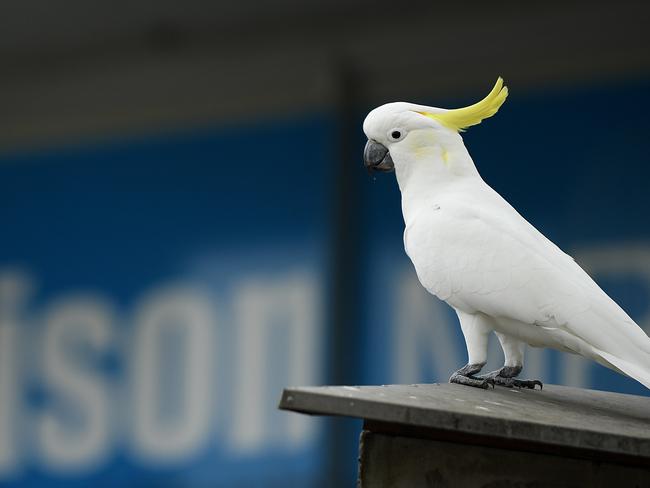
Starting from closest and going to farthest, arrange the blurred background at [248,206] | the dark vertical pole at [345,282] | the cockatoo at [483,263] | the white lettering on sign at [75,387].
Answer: the cockatoo at [483,263], the blurred background at [248,206], the dark vertical pole at [345,282], the white lettering on sign at [75,387]

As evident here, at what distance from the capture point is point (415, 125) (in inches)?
76.5

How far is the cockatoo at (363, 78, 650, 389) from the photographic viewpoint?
167 centimetres

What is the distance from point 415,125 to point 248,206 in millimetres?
2766

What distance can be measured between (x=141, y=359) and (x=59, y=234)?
78 centimetres

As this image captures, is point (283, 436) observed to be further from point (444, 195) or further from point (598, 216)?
point (444, 195)

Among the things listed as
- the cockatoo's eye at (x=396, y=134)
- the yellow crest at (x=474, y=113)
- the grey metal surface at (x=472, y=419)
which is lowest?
the grey metal surface at (x=472, y=419)

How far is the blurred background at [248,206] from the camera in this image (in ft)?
13.0

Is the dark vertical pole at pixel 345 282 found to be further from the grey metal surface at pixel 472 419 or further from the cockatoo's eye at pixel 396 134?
the grey metal surface at pixel 472 419

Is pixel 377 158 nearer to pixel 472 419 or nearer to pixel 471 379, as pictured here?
pixel 471 379

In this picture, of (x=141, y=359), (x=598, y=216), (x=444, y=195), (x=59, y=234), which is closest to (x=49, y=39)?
(x=59, y=234)

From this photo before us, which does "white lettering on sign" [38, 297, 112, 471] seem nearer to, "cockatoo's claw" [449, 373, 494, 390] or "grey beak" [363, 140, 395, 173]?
"grey beak" [363, 140, 395, 173]

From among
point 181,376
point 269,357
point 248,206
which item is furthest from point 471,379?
point 181,376

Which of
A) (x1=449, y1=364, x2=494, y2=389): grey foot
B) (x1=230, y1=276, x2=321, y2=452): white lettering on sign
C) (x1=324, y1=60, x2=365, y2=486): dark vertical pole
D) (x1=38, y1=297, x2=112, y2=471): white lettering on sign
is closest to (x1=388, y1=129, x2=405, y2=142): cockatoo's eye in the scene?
(x1=449, y1=364, x2=494, y2=389): grey foot

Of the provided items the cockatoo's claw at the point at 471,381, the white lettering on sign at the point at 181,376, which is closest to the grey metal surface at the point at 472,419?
the cockatoo's claw at the point at 471,381
